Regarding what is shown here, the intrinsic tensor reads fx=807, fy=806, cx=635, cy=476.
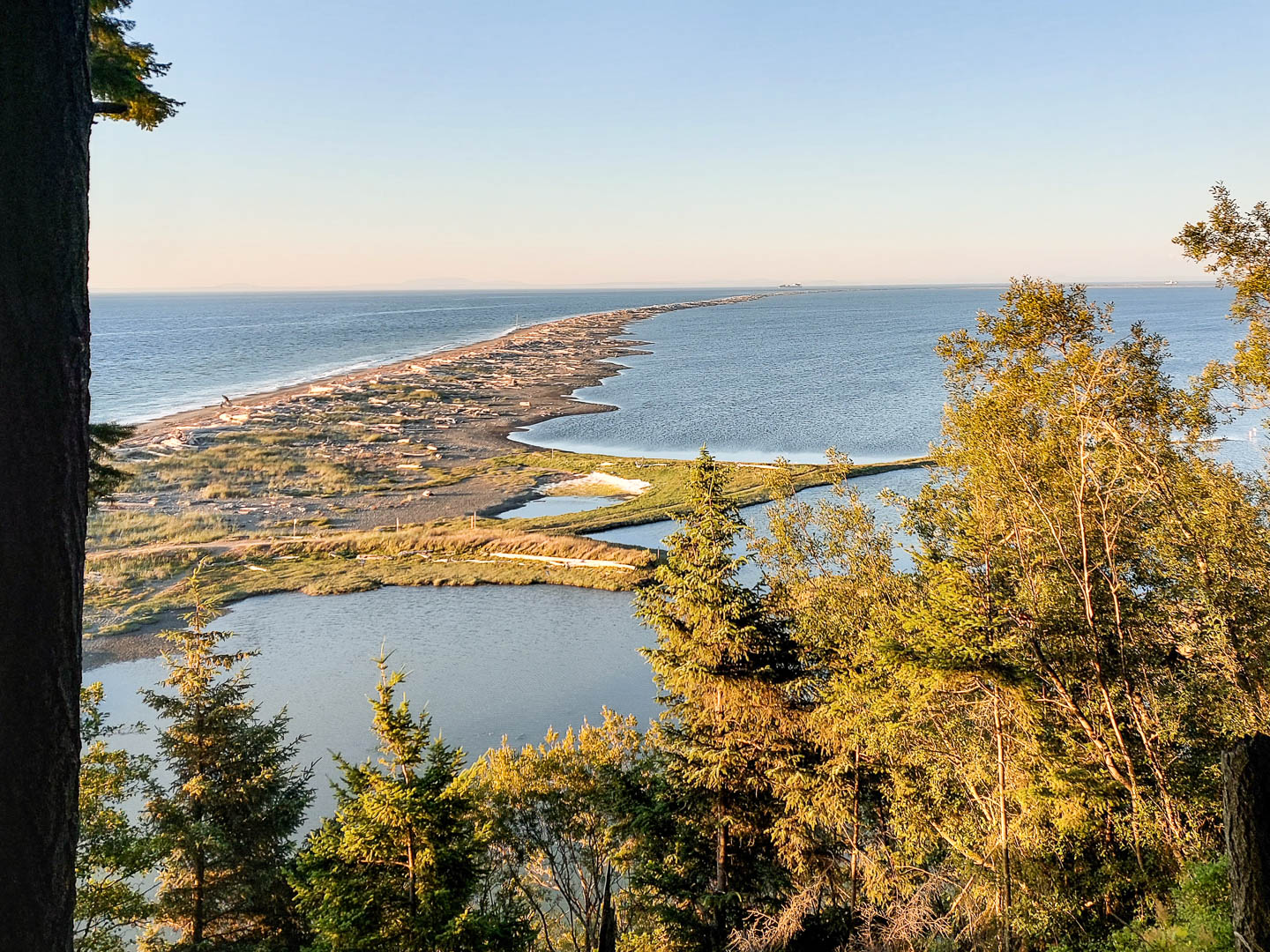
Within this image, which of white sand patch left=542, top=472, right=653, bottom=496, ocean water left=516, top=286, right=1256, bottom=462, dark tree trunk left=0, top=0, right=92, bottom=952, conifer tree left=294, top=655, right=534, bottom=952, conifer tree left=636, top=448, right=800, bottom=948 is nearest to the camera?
dark tree trunk left=0, top=0, right=92, bottom=952

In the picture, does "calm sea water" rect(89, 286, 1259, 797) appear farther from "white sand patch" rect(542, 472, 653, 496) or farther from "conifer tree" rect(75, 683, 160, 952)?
"white sand patch" rect(542, 472, 653, 496)

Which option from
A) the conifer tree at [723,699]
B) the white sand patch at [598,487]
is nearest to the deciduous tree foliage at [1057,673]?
the conifer tree at [723,699]

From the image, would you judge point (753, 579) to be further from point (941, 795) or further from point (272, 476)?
point (272, 476)

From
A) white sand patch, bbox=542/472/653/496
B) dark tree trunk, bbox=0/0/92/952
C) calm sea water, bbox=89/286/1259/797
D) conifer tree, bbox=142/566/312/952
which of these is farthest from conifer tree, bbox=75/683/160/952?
white sand patch, bbox=542/472/653/496

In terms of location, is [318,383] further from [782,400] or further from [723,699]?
[723,699]

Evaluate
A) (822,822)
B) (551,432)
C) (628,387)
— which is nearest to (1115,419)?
(822,822)

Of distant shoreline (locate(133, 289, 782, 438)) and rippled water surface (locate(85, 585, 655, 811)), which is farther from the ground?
distant shoreline (locate(133, 289, 782, 438))
